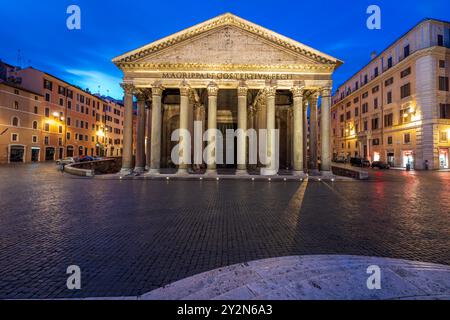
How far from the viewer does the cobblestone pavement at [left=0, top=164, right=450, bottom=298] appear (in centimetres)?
379

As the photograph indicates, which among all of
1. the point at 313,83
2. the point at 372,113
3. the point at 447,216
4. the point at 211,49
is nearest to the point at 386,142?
the point at 372,113

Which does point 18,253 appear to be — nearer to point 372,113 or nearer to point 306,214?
point 306,214

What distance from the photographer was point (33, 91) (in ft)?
146

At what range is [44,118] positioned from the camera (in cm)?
4650

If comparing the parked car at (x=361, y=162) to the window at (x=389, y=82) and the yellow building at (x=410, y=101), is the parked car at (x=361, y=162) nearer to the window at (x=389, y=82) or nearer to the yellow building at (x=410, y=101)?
the yellow building at (x=410, y=101)

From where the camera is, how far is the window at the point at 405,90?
116 feet

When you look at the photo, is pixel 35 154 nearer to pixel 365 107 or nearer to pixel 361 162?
pixel 361 162

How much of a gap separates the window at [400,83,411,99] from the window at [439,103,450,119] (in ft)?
14.9

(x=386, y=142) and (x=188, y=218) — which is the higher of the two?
(x=386, y=142)

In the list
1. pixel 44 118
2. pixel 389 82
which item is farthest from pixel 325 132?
pixel 44 118

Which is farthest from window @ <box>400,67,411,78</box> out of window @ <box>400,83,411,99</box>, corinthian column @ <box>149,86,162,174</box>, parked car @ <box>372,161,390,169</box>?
corinthian column @ <box>149,86,162,174</box>

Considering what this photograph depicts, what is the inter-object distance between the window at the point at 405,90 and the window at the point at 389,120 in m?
3.76

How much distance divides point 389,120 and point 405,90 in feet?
19.2
